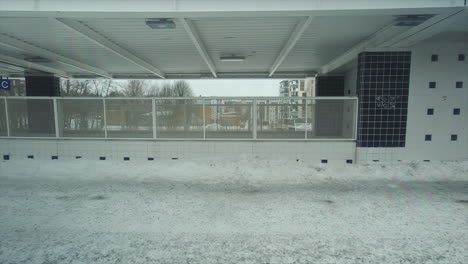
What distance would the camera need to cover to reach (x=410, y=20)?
501cm

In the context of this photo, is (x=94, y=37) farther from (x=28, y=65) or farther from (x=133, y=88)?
(x=133, y=88)

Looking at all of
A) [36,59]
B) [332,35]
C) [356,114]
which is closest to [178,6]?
[332,35]

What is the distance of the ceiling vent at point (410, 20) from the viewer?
4.91 meters

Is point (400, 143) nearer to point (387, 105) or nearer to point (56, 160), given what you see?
Result: point (387, 105)

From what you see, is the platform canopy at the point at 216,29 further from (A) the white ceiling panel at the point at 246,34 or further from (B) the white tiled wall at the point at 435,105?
(B) the white tiled wall at the point at 435,105

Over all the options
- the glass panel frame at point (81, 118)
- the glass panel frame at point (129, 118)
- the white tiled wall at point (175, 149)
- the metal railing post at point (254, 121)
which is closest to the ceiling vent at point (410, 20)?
the white tiled wall at point (175, 149)

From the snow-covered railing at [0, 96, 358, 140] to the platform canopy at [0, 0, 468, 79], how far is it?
Result: 6.05ft

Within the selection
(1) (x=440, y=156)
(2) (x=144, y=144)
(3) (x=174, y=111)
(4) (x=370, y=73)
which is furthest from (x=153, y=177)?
(1) (x=440, y=156)

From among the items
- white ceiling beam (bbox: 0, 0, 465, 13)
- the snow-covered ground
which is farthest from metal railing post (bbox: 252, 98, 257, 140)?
white ceiling beam (bbox: 0, 0, 465, 13)

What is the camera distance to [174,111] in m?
7.68

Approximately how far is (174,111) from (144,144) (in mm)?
1479

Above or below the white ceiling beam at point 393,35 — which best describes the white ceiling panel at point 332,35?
above

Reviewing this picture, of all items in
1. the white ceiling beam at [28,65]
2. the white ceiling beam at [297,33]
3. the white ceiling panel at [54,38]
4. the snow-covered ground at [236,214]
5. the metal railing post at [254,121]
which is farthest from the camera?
the white ceiling beam at [28,65]

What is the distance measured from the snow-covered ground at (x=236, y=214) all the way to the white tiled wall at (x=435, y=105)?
0.72m
